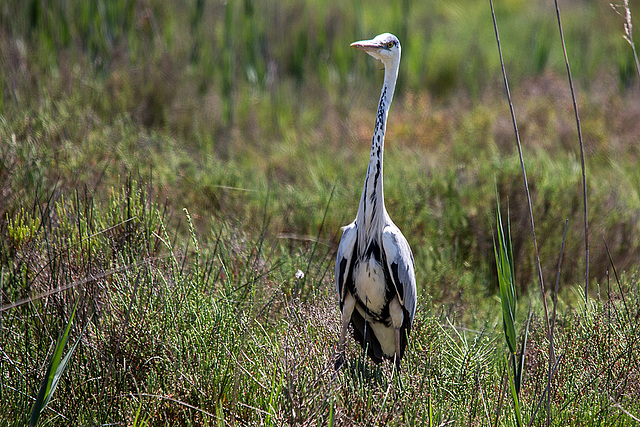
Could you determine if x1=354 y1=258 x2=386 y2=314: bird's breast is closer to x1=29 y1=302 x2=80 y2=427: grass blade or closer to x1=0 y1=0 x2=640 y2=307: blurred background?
x1=0 y1=0 x2=640 y2=307: blurred background

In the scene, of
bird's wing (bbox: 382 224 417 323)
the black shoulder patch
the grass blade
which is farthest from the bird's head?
the grass blade

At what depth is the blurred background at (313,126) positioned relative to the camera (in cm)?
456

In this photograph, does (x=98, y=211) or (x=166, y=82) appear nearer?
(x=98, y=211)

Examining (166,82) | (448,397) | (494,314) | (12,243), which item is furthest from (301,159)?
(448,397)

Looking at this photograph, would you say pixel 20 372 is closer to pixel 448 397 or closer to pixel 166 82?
pixel 448 397

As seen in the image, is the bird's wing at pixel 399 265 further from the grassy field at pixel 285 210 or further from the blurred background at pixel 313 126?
the blurred background at pixel 313 126

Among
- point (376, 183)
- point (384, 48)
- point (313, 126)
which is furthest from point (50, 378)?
point (313, 126)

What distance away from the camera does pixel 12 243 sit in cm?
305

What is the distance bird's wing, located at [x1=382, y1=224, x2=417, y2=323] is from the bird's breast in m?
0.06

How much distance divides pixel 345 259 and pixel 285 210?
1830 millimetres

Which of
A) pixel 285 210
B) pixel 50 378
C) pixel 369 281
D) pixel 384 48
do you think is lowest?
pixel 285 210

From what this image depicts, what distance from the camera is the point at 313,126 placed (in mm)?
7109

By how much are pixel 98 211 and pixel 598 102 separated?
6359 mm

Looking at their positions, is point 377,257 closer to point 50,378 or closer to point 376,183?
point 376,183
